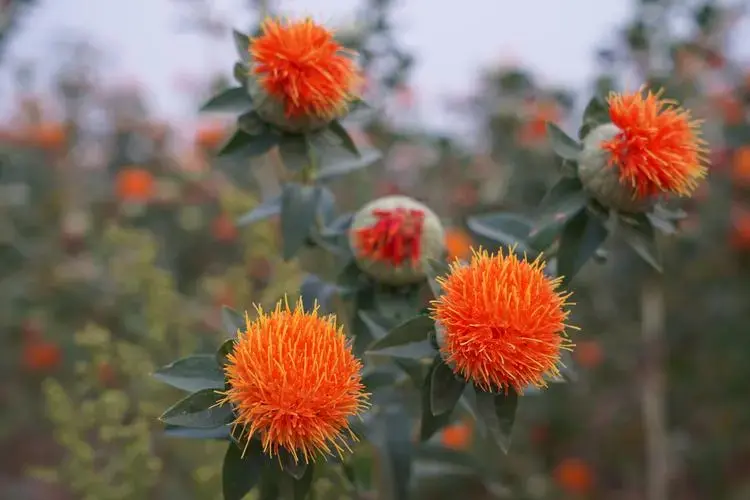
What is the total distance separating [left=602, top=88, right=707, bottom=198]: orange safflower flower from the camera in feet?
2.65

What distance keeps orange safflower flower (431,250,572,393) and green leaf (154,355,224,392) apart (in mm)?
235

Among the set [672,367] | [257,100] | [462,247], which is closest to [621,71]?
[462,247]

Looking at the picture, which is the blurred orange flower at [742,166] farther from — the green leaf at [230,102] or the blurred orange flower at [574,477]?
the green leaf at [230,102]

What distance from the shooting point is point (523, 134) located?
2.03 meters

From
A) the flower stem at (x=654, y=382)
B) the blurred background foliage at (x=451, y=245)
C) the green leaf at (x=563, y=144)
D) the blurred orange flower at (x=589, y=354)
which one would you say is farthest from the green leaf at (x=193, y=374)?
the blurred orange flower at (x=589, y=354)

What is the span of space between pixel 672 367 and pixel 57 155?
2.03m

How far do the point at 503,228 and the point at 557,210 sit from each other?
0.34ft

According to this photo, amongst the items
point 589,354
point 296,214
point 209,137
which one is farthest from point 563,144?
point 209,137

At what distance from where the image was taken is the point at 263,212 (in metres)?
1.00

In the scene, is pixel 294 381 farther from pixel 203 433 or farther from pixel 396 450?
pixel 396 450

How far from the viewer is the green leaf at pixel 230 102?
0.93 metres

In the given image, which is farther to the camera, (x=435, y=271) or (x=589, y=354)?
(x=589, y=354)

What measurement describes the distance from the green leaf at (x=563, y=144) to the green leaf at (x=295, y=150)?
0.30 m

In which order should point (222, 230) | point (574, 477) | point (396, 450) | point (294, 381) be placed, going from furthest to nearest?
point (222, 230) < point (574, 477) < point (396, 450) < point (294, 381)
